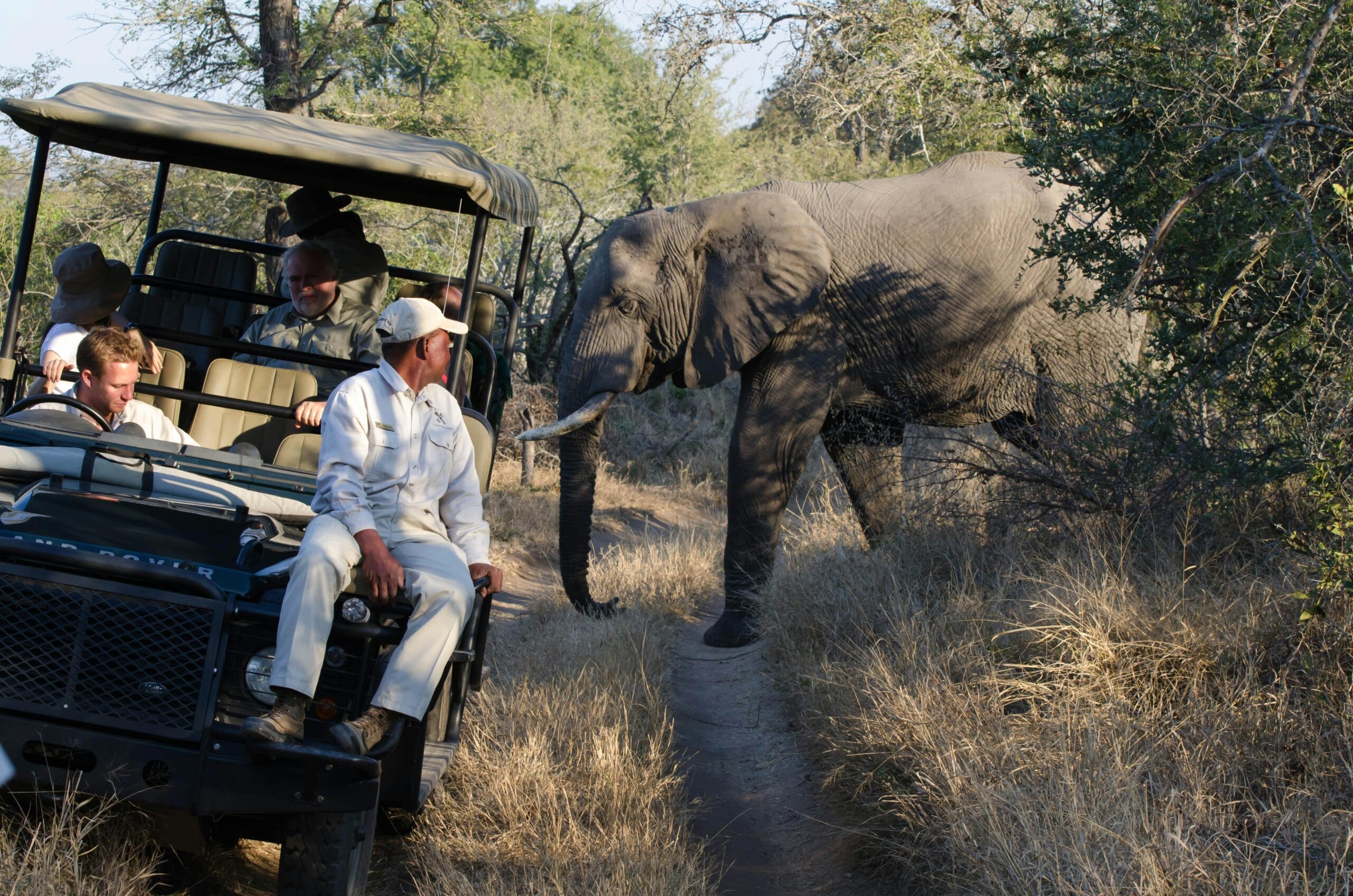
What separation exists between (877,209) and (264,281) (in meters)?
7.70

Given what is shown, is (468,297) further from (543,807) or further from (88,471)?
(543,807)

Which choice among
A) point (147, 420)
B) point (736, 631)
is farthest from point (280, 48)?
point (147, 420)

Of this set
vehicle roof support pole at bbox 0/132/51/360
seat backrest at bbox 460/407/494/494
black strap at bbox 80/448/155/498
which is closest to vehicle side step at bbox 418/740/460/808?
seat backrest at bbox 460/407/494/494

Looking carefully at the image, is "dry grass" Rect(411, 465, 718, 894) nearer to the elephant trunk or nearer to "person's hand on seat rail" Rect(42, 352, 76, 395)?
the elephant trunk

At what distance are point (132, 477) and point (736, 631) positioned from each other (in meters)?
4.35

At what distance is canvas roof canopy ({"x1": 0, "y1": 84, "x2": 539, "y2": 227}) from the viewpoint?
441cm

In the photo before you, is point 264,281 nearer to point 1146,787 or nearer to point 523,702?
point 523,702

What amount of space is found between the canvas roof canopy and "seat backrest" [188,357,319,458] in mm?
822

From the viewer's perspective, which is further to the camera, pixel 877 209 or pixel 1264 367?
pixel 877 209

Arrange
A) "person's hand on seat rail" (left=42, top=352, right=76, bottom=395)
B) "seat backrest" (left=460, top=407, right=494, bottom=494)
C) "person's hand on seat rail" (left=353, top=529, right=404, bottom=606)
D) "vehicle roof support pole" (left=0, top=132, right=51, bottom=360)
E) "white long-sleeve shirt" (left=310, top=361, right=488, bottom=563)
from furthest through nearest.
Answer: "person's hand on seat rail" (left=42, top=352, right=76, bottom=395) < "seat backrest" (left=460, top=407, right=494, bottom=494) < "vehicle roof support pole" (left=0, top=132, right=51, bottom=360) < "white long-sleeve shirt" (left=310, top=361, right=488, bottom=563) < "person's hand on seat rail" (left=353, top=529, right=404, bottom=606)

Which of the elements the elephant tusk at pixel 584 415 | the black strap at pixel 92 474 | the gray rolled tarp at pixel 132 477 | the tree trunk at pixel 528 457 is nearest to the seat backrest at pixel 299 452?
the gray rolled tarp at pixel 132 477

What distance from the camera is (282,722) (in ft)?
10.4

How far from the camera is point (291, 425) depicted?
203 inches

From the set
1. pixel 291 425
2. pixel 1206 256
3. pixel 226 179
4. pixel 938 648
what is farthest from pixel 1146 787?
pixel 226 179
